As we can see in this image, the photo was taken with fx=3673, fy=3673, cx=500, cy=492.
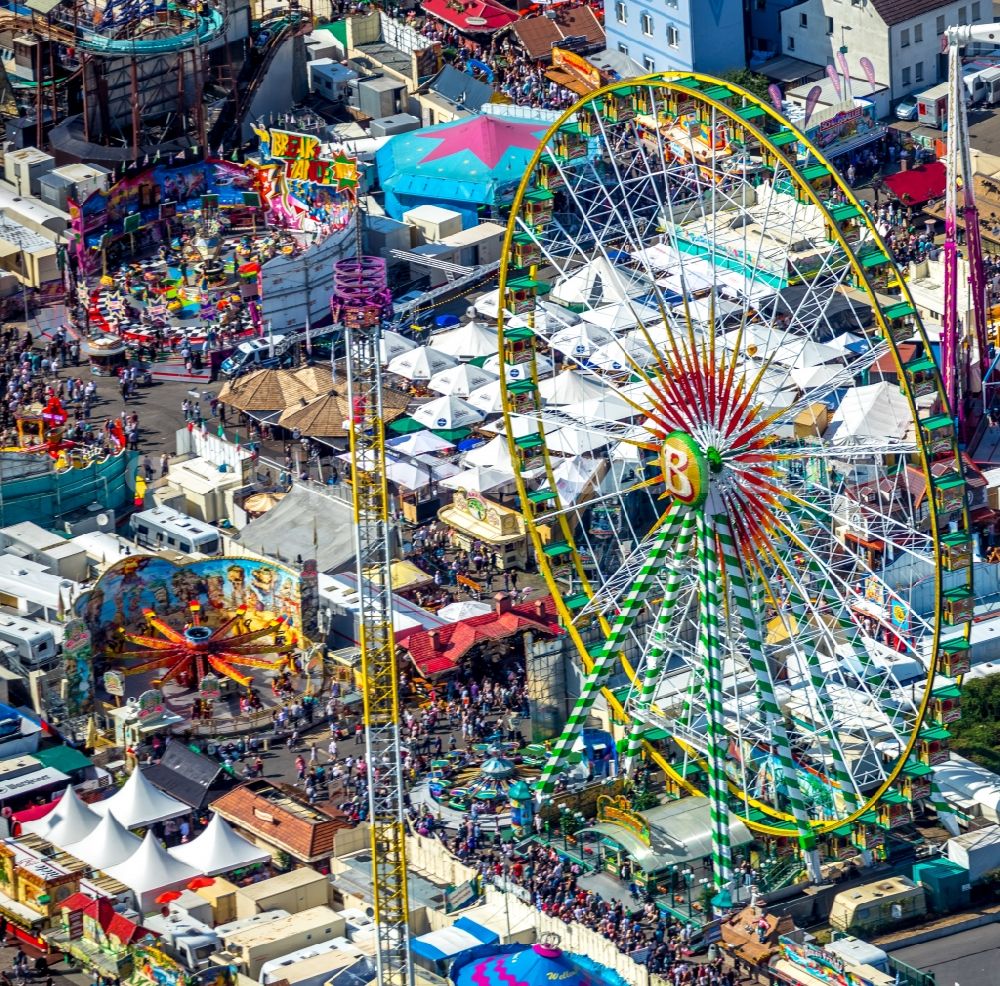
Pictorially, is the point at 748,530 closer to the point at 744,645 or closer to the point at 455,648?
the point at 744,645

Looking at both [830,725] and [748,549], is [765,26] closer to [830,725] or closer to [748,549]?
[748,549]

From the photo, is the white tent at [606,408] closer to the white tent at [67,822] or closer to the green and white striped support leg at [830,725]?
the green and white striped support leg at [830,725]

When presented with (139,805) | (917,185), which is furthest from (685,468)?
(917,185)

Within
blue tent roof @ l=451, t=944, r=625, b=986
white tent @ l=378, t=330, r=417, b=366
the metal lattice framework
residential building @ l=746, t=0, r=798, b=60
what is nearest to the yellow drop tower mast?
the metal lattice framework

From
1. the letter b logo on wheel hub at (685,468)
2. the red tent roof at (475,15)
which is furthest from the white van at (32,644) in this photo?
the red tent roof at (475,15)

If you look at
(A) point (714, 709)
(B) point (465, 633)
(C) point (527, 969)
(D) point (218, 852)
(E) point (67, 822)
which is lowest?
(D) point (218, 852)

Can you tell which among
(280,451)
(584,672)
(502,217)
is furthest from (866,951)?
(502,217)
